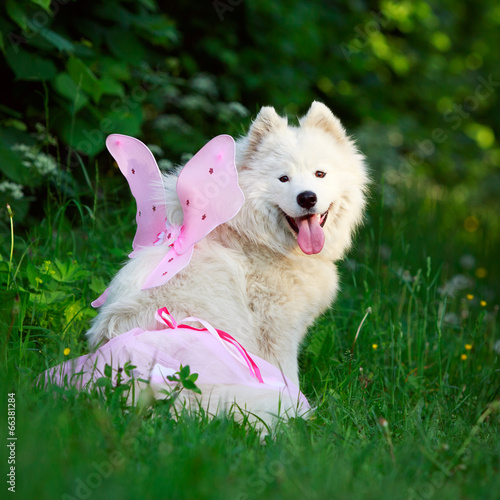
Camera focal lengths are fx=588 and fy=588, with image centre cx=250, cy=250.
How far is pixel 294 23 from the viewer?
661 cm

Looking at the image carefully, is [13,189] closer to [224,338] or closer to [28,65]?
[28,65]

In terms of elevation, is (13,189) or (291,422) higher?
(13,189)

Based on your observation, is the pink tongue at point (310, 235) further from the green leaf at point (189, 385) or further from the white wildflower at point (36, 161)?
the white wildflower at point (36, 161)

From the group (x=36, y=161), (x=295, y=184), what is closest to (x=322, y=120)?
(x=295, y=184)

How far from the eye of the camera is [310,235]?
3.12 m

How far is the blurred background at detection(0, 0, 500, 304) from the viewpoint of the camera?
4.20 m

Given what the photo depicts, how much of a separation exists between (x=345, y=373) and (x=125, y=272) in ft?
4.80

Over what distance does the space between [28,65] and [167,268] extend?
88.1 inches

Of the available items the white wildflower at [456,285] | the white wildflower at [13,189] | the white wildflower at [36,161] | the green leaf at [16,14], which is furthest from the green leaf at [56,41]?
the white wildflower at [456,285]

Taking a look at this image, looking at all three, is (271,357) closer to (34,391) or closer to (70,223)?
(34,391)

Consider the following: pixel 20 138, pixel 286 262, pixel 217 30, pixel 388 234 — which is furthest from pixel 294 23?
pixel 286 262

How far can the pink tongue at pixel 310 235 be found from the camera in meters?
3.11

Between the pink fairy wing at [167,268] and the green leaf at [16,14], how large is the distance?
7.01 ft

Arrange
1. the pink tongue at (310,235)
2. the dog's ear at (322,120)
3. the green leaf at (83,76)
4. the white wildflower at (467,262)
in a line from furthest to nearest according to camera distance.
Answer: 1. the white wildflower at (467,262)
2. the green leaf at (83,76)
3. the dog's ear at (322,120)
4. the pink tongue at (310,235)
